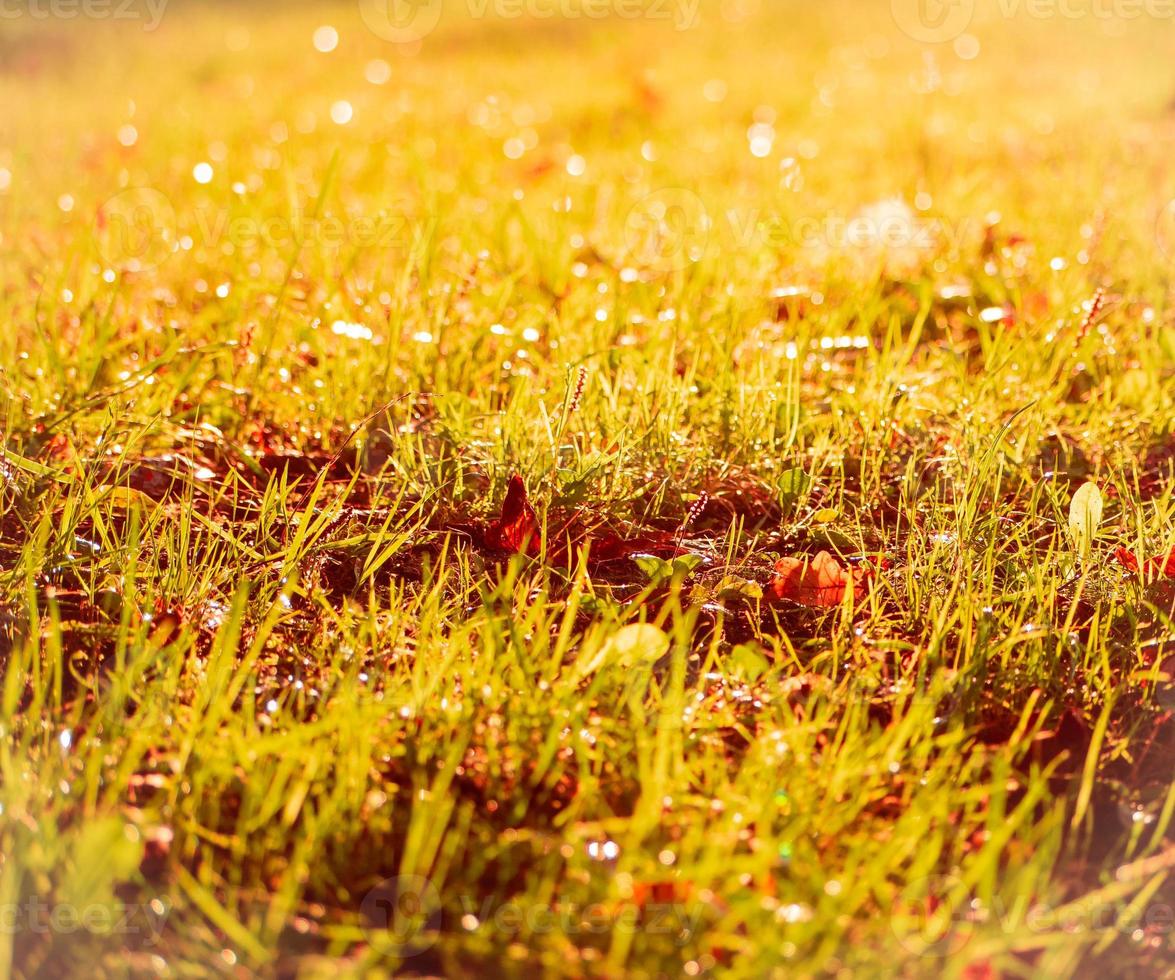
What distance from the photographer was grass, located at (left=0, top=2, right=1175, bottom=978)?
127 cm

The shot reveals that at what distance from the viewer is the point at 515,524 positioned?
1.89m

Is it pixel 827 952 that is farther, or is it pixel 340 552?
pixel 340 552

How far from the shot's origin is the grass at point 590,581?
4.15 feet

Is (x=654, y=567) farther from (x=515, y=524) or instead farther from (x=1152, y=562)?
(x=1152, y=562)

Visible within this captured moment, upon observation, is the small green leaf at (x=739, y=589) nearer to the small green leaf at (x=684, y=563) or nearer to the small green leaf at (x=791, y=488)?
the small green leaf at (x=684, y=563)

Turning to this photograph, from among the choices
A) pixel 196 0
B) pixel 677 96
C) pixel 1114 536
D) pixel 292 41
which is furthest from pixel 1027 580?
pixel 196 0

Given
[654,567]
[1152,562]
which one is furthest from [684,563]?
[1152,562]

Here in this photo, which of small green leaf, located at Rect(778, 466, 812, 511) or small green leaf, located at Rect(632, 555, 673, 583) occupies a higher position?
small green leaf, located at Rect(778, 466, 812, 511)

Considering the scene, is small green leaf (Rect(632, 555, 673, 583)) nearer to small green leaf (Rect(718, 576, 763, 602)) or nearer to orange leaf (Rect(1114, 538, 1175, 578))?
small green leaf (Rect(718, 576, 763, 602))

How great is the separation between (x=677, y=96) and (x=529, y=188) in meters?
1.75

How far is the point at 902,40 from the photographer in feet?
21.4

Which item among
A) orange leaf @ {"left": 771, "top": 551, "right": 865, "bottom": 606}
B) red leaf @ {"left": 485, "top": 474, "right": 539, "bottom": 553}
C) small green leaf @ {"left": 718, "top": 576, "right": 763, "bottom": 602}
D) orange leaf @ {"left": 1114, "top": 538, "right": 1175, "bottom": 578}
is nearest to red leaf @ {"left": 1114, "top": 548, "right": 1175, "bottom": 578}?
orange leaf @ {"left": 1114, "top": 538, "right": 1175, "bottom": 578}

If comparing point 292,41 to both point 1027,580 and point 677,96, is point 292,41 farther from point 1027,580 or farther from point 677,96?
point 1027,580

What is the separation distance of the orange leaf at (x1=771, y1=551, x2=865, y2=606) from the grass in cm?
2
